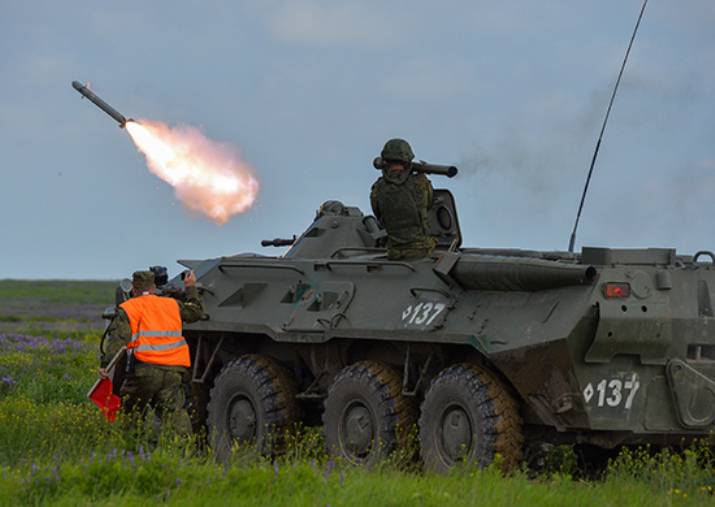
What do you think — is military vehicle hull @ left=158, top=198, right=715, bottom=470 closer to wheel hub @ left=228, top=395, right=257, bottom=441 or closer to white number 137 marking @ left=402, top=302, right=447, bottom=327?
white number 137 marking @ left=402, top=302, right=447, bottom=327

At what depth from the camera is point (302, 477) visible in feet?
38.5

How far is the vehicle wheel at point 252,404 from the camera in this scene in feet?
55.3

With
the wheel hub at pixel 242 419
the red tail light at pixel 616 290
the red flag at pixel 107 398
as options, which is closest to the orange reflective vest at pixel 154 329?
the red flag at pixel 107 398

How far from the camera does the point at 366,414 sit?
15438mm

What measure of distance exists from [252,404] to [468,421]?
12.6 ft

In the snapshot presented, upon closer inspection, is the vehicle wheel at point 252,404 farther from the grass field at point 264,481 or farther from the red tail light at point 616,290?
the red tail light at point 616,290

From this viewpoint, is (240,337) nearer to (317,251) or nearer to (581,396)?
(317,251)

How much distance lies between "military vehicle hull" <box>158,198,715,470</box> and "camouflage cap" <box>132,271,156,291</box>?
1682mm

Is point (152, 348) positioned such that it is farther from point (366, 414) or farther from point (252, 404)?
point (252, 404)

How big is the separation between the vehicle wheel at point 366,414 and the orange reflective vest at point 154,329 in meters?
1.68

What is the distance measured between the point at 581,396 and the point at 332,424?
3252 millimetres

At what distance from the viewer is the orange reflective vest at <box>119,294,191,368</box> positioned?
1505 centimetres

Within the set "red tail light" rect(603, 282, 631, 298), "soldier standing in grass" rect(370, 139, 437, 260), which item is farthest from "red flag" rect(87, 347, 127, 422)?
"red tail light" rect(603, 282, 631, 298)

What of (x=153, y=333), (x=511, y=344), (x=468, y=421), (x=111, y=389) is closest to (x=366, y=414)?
(x=468, y=421)
